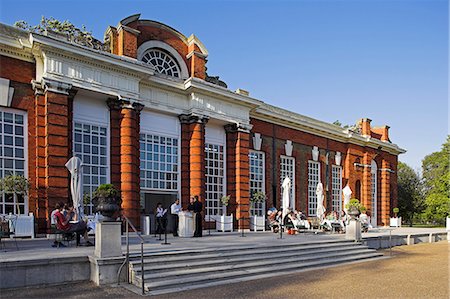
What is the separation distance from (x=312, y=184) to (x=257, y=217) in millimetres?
6554

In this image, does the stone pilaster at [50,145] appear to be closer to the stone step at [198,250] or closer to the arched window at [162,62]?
the arched window at [162,62]

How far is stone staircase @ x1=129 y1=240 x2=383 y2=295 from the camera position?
8578mm

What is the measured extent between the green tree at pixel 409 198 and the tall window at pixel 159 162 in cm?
3263

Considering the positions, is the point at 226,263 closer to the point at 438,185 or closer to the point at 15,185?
the point at 15,185

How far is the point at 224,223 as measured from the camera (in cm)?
1870

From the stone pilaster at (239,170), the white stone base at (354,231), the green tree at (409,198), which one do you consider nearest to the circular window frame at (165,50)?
the stone pilaster at (239,170)

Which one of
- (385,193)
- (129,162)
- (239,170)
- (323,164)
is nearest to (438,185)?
(385,193)

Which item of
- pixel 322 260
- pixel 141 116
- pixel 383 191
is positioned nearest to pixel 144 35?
pixel 141 116

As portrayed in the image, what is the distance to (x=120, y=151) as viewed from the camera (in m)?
15.5

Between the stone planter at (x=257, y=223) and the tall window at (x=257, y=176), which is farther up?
the tall window at (x=257, y=176)

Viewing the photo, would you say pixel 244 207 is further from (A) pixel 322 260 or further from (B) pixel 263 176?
(A) pixel 322 260

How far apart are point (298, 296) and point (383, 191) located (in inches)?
1066

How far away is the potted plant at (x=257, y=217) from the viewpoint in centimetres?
2042

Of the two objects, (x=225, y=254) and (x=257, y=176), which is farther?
(x=257, y=176)
